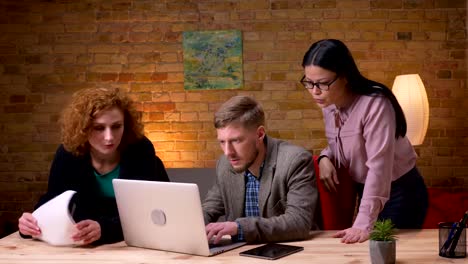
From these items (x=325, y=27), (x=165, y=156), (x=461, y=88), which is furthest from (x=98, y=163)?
(x=461, y=88)

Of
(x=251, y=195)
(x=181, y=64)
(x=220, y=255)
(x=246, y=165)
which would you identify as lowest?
(x=220, y=255)

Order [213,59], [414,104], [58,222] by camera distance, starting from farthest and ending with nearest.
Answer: [213,59]
[414,104]
[58,222]

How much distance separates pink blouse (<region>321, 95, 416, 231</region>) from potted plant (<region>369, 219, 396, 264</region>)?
1.17 ft

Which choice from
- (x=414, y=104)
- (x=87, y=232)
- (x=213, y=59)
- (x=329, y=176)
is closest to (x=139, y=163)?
(x=87, y=232)

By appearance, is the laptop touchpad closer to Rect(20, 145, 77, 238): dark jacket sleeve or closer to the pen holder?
Rect(20, 145, 77, 238): dark jacket sleeve

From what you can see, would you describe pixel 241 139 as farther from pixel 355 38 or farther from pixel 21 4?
pixel 21 4

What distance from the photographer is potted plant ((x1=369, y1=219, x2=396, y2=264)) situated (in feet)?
6.28

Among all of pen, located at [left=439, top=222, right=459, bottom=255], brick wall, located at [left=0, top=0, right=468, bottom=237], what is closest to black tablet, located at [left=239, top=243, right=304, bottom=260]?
pen, located at [left=439, top=222, right=459, bottom=255]

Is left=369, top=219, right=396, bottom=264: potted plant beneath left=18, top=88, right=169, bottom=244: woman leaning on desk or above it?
beneath

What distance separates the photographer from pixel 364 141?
8.27ft

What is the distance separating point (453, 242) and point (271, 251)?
1.89 feet

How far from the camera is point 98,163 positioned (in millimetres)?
2633

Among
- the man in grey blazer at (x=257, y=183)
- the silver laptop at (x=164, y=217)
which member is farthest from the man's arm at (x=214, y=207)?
the silver laptop at (x=164, y=217)

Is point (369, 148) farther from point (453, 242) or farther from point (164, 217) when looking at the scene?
point (164, 217)
